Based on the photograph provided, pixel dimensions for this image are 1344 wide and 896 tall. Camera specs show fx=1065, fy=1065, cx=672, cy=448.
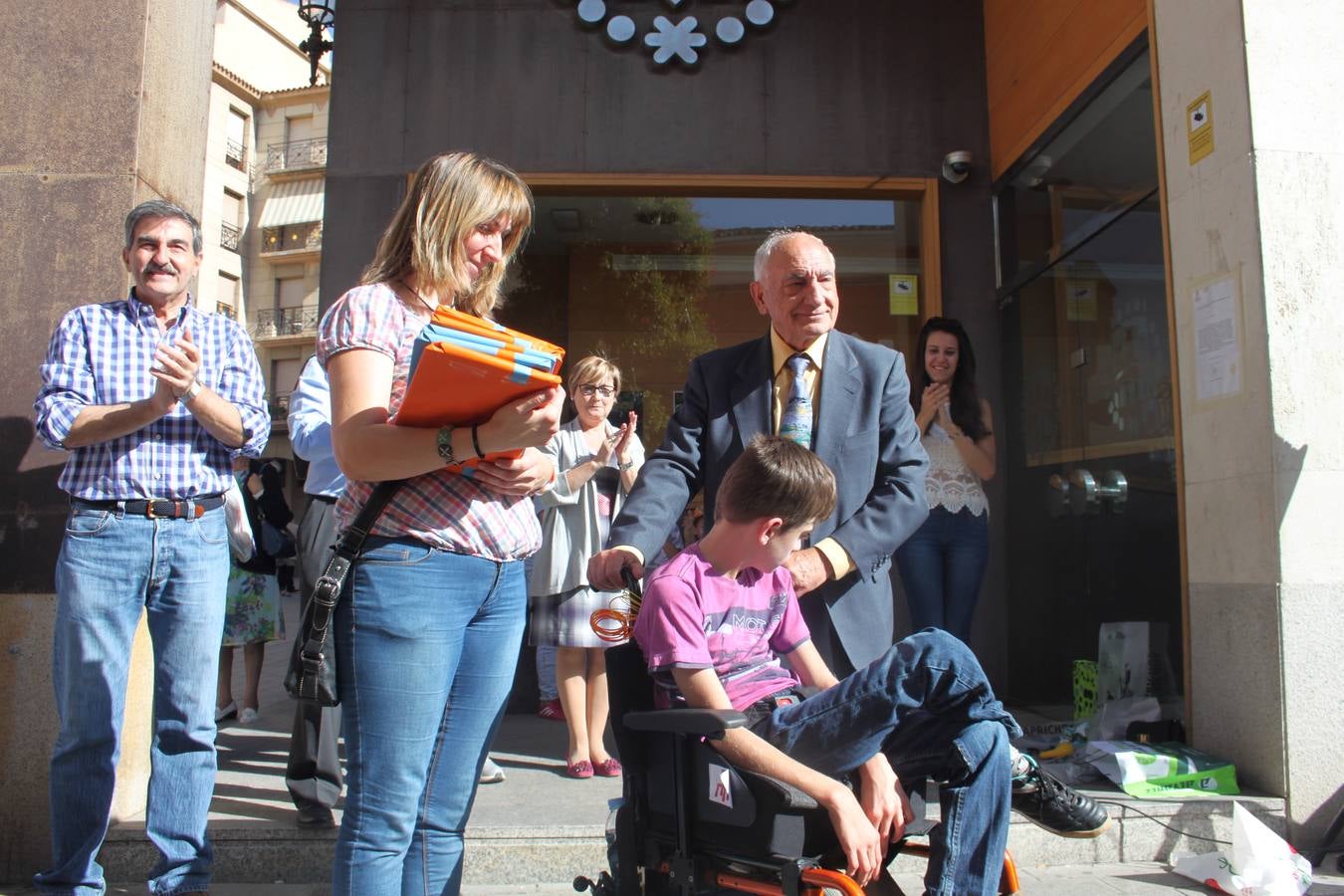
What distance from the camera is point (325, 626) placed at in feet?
6.62

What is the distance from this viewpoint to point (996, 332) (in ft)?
21.0

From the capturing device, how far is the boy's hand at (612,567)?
2.42 m

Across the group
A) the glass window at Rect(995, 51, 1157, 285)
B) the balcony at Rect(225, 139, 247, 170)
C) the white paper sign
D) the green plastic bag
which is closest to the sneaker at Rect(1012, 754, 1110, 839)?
the white paper sign

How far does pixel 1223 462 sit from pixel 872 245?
3.04m

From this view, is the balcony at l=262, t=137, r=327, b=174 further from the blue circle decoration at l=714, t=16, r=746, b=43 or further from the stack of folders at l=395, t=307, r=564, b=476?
the stack of folders at l=395, t=307, r=564, b=476

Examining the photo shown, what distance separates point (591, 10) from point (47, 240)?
368 cm

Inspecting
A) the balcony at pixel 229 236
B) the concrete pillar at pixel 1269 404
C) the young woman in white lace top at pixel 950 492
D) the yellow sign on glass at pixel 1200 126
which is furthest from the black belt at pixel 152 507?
the balcony at pixel 229 236

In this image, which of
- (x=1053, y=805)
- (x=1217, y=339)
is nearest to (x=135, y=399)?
(x=1053, y=805)

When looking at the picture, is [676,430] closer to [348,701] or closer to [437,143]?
[348,701]

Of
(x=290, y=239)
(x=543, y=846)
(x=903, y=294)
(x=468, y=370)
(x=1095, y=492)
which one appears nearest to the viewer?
(x=468, y=370)

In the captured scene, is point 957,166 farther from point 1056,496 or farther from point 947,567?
point 947,567

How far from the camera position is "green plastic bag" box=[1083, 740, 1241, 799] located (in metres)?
3.85

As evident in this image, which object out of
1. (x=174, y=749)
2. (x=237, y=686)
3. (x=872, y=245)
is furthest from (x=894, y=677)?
(x=237, y=686)

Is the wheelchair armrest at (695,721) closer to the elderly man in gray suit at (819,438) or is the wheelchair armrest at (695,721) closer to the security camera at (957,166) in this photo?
the elderly man in gray suit at (819,438)
